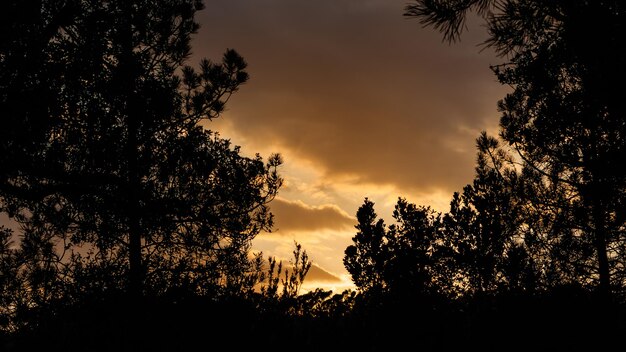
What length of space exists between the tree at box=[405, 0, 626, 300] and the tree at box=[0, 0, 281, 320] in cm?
486

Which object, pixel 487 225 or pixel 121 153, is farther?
pixel 487 225

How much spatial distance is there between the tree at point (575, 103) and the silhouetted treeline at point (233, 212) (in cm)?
3

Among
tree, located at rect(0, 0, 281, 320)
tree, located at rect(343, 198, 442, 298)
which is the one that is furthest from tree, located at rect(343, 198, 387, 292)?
tree, located at rect(0, 0, 281, 320)

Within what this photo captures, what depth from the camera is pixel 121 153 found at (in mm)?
8438

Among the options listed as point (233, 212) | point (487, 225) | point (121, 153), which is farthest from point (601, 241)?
point (121, 153)

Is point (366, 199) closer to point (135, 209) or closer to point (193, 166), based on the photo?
point (193, 166)

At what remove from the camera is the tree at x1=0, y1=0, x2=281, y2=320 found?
20.4 feet

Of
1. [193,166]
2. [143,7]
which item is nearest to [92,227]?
[193,166]

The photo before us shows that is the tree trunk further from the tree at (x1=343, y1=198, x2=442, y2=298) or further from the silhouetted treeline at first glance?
the tree at (x1=343, y1=198, x2=442, y2=298)

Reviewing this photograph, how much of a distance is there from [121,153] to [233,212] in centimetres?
287

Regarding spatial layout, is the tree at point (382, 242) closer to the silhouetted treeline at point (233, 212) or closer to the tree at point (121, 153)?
Result: the silhouetted treeline at point (233, 212)

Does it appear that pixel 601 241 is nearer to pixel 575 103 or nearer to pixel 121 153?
pixel 575 103

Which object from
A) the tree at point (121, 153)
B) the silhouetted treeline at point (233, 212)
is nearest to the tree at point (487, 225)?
the silhouetted treeline at point (233, 212)

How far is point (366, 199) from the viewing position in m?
13.2
